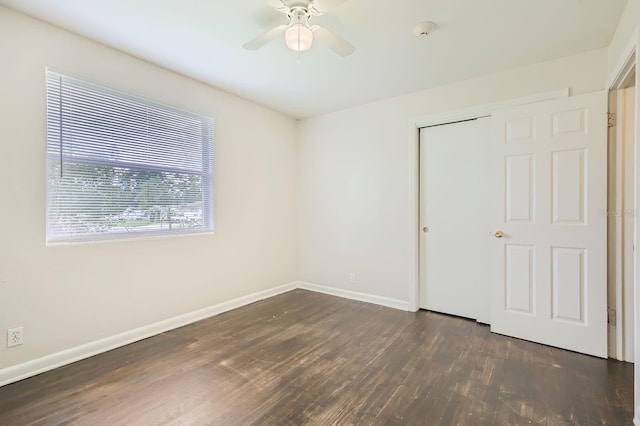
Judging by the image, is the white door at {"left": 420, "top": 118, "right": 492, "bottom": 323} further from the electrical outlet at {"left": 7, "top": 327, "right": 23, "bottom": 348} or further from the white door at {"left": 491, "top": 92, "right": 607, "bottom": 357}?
the electrical outlet at {"left": 7, "top": 327, "right": 23, "bottom": 348}

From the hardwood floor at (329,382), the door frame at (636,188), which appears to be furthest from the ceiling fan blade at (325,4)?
the hardwood floor at (329,382)

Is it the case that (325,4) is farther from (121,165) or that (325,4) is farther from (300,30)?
(121,165)

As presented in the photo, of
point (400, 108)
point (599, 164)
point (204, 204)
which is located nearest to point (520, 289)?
point (599, 164)

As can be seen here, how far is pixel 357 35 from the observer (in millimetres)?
2334

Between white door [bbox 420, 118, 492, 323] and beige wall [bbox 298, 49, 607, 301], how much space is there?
0.19m

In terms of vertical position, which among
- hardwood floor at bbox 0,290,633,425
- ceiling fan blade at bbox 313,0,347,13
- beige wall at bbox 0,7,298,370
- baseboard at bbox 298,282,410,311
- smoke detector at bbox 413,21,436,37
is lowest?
hardwood floor at bbox 0,290,633,425

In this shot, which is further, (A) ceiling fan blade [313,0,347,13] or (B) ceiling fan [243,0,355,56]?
(B) ceiling fan [243,0,355,56]

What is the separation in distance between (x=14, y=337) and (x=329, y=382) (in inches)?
88.0

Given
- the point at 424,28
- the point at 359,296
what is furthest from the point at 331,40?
the point at 359,296

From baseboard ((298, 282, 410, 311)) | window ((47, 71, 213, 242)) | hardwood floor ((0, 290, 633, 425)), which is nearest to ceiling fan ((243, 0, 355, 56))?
window ((47, 71, 213, 242))

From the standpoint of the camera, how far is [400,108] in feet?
11.6

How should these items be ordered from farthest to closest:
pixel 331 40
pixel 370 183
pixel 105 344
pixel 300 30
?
pixel 370 183 → pixel 105 344 → pixel 331 40 → pixel 300 30

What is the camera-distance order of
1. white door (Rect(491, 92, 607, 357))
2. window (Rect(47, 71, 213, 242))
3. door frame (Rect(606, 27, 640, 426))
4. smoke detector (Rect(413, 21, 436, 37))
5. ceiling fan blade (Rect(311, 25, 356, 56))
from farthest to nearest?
white door (Rect(491, 92, 607, 357)) < window (Rect(47, 71, 213, 242)) < smoke detector (Rect(413, 21, 436, 37)) < ceiling fan blade (Rect(311, 25, 356, 56)) < door frame (Rect(606, 27, 640, 426))

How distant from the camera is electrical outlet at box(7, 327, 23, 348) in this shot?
6.72 ft
